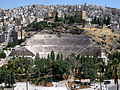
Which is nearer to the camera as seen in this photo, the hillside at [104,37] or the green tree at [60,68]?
the green tree at [60,68]

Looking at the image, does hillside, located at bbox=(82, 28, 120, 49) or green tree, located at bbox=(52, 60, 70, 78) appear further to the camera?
hillside, located at bbox=(82, 28, 120, 49)

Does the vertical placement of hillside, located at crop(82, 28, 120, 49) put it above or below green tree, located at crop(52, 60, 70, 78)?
above

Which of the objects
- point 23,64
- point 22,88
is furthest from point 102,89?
point 23,64

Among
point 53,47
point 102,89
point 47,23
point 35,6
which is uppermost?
point 35,6

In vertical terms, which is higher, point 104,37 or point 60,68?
point 104,37

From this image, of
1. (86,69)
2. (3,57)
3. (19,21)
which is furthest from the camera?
(19,21)

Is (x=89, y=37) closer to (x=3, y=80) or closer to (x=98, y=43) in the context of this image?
(x=98, y=43)

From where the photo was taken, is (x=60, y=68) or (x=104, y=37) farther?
(x=104, y=37)

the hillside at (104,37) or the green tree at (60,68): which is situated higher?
the hillside at (104,37)

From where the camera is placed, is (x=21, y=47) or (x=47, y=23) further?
(x=47, y=23)

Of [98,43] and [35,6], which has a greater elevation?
[35,6]

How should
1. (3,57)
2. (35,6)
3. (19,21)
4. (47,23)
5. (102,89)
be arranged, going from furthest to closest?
(35,6) → (19,21) → (47,23) → (3,57) → (102,89)
